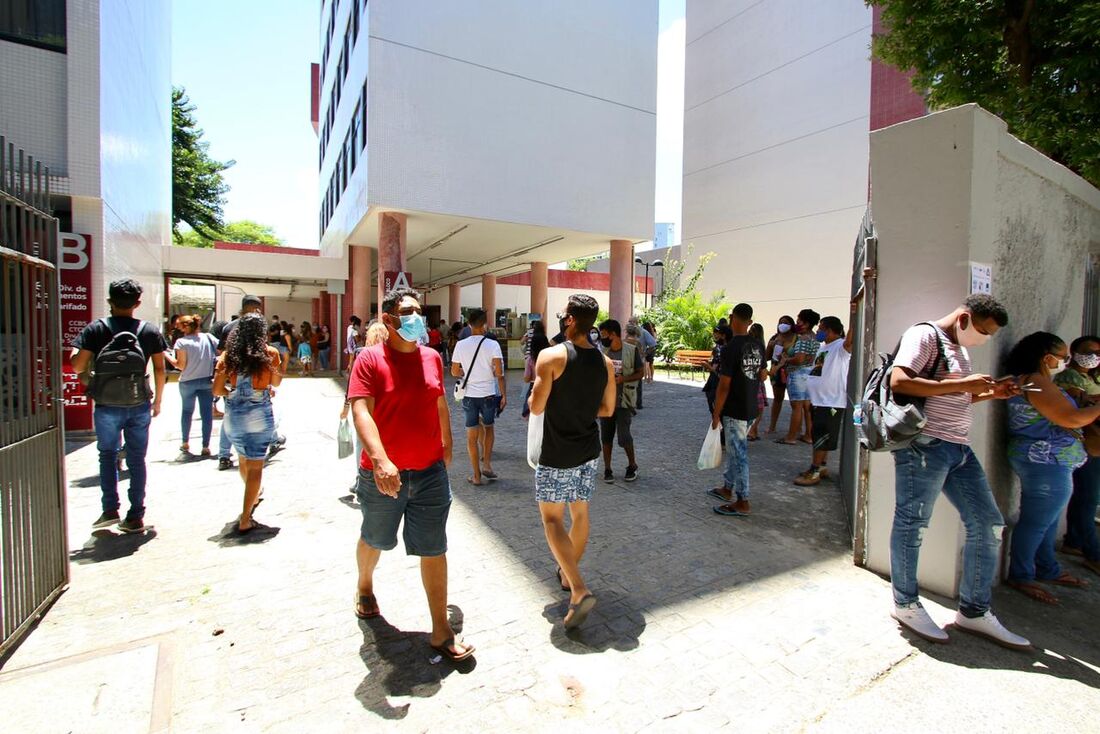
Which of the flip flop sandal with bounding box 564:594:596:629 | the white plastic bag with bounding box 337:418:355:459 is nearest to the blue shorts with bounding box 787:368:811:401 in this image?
the flip flop sandal with bounding box 564:594:596:629

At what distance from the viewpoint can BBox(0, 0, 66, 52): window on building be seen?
7.78 m

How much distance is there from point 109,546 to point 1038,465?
6.51 meters

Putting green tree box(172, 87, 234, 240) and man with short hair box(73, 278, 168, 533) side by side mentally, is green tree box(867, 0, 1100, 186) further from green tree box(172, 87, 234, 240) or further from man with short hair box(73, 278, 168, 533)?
green tree box(172, 87, 234, 240)

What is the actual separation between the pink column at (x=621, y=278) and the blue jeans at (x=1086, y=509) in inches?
534

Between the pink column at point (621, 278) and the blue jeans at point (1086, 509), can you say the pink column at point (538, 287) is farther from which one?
the blue jeans at point (1086, 509)

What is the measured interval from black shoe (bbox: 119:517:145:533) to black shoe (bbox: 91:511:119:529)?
0.06 meters

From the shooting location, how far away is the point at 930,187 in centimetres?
365

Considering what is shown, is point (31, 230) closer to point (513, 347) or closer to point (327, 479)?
point (327, 479)

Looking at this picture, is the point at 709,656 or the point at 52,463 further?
the point at 52,463

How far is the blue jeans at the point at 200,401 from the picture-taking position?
22.5ft

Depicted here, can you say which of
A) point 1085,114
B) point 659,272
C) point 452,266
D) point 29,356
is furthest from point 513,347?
point 659,272

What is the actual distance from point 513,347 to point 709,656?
16.9 m

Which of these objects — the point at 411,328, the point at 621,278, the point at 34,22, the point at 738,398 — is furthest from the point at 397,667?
the point at 621,278

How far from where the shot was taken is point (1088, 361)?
3.71 metres
